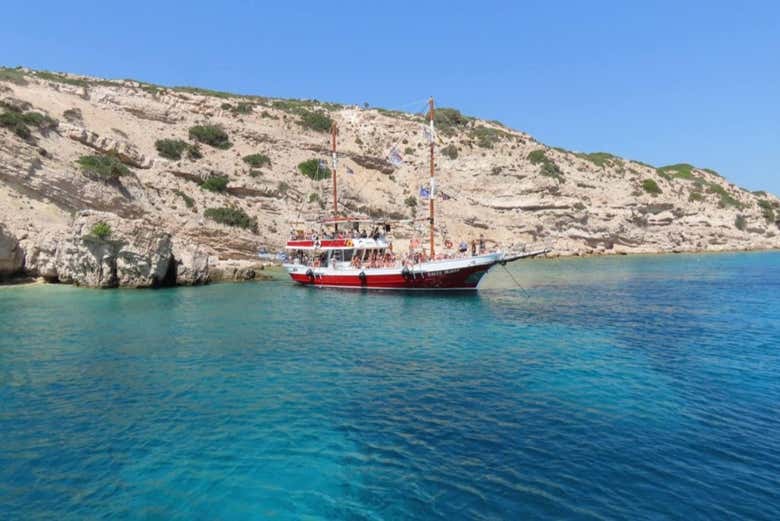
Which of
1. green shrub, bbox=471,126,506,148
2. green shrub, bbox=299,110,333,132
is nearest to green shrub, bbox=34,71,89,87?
green shrub, bbox=299,110,333,132

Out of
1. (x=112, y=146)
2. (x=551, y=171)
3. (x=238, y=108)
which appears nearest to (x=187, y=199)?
(x=112, y=146)

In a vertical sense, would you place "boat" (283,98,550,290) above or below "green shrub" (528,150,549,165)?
below

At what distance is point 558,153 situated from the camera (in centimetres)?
8156

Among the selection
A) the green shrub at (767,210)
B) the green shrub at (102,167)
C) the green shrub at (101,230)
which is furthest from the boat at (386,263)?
the green shrub at (767,210)

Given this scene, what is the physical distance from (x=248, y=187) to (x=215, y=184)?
3.60m

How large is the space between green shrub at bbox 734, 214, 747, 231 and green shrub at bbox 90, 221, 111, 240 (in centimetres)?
9017

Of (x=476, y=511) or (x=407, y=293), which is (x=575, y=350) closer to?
(x=476, y=511)

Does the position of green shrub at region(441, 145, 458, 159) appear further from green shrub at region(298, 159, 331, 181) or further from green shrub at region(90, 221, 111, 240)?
green shrub at region(90, 221, 111, 240)

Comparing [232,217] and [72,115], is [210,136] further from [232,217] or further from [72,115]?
[232,217]

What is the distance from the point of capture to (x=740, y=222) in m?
81.3

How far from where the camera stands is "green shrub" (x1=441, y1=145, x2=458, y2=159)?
244 ft

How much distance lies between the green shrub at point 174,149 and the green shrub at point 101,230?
25883 millimetres

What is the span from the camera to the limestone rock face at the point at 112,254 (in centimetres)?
2881

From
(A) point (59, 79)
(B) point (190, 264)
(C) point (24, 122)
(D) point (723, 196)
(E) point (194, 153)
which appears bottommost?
(B) point (190, 264)
